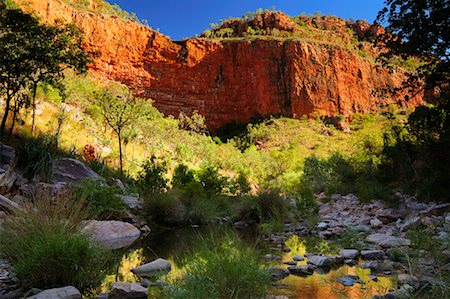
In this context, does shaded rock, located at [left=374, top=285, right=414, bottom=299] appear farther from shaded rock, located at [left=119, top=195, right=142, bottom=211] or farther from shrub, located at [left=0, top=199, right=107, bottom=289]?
shaded rock, located at [left=119, top=195, right=142, bottom=211]

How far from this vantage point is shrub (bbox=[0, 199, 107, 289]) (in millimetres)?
4012

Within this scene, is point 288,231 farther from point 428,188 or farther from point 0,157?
point 0,157

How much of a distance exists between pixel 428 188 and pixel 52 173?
11.5 meters

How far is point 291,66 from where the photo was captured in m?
54.7

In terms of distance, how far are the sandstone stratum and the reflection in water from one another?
45526 millimetres

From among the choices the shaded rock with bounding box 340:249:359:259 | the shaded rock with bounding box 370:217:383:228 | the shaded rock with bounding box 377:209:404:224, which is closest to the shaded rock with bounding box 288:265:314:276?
the shaded rock with bounding box 340:249:359:259

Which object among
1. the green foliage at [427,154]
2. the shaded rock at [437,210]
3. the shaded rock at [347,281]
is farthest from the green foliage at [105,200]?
the green foliage at [427,154]

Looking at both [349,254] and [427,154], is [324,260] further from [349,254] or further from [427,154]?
[427,154]

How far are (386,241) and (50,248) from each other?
561cm

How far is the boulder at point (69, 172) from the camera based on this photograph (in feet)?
41.5

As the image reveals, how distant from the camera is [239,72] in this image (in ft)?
192

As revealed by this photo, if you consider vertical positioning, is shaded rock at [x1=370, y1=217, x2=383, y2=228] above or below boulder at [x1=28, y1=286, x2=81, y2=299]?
below

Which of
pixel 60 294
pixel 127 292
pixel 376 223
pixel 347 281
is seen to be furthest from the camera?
pixel 376 223

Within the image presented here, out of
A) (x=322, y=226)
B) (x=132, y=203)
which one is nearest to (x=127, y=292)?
(x=322, y=226)
